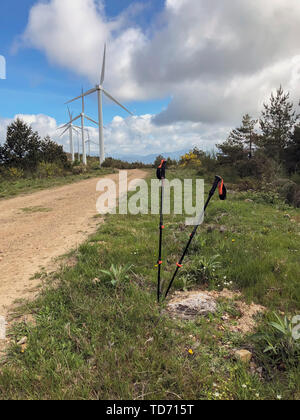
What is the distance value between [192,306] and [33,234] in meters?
4.59

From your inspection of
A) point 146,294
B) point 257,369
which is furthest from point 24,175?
point 257,369

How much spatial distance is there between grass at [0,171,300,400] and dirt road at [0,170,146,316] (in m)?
0.55

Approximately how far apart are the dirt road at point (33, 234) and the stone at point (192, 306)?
2102 millimetres

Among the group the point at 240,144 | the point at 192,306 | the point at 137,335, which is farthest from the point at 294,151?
the point at 137,335

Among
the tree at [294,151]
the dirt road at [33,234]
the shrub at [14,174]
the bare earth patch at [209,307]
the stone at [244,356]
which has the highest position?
the tree at [294,151]

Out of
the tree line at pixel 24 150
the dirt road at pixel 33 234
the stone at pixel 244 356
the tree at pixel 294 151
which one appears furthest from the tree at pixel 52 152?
the stone at pixel 244 356

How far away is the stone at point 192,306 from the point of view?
2.94 meters

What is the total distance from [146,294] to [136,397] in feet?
4.47

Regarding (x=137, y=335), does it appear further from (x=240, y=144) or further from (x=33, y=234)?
(x=240, y=144)

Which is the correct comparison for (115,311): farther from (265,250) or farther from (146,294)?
(265,250)

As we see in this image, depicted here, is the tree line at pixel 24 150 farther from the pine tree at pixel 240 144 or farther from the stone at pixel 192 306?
the stone at pixel 192 306

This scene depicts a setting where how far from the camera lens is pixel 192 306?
118 inches
